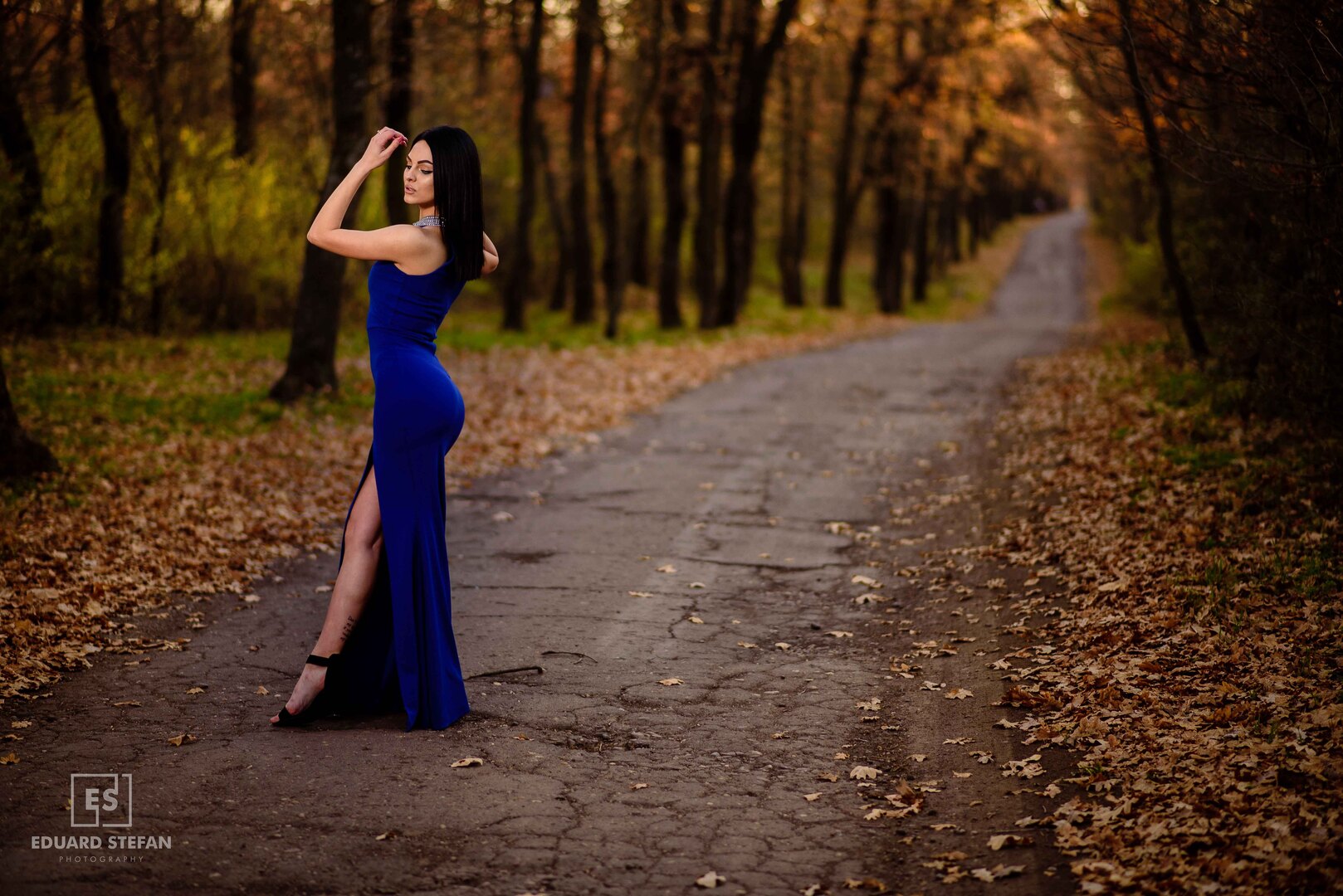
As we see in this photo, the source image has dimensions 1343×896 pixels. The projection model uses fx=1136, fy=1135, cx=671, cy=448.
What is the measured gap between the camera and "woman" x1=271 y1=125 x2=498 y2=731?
495cm

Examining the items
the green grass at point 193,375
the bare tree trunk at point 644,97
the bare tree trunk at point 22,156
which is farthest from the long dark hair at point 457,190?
the bare tree trunk at point 644,97

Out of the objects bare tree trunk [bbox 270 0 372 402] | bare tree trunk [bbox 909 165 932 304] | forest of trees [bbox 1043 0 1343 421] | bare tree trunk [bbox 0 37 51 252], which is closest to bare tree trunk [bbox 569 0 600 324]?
bare tree trunk [bbox 270 0 372 402]

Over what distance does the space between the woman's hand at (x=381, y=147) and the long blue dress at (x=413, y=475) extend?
440 millimetres

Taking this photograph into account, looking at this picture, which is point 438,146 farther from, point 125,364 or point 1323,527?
point 125,364

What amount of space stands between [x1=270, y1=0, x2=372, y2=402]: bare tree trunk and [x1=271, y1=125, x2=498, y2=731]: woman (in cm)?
939

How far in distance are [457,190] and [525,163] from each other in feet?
63.8

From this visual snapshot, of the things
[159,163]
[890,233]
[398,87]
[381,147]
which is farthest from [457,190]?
[890,233]

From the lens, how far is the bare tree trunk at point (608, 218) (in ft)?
78.0

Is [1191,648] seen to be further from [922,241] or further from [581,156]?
[922,241]

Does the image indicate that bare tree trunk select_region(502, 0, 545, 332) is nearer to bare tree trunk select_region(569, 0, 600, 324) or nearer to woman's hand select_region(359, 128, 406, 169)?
bare tree trunk select_region(569, 0, 600, 324)

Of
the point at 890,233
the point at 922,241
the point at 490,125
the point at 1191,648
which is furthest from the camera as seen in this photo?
the point at 922,241

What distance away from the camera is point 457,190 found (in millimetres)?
4953

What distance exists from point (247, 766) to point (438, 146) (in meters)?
2.74

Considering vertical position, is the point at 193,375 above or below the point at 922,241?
below
